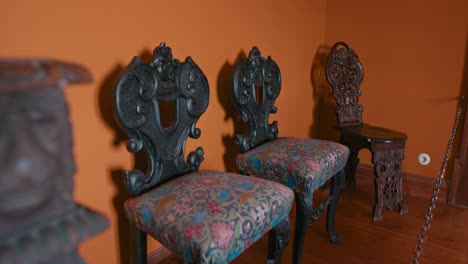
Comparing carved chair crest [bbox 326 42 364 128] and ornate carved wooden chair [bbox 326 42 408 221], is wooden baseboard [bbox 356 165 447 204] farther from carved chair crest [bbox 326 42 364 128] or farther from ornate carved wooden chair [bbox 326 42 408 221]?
carved chair crest [bbox 326 42 364 128]

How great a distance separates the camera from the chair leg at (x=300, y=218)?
157 centimetres

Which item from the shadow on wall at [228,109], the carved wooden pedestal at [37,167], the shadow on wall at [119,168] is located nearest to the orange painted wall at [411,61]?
the shadow on wall at [228,109]

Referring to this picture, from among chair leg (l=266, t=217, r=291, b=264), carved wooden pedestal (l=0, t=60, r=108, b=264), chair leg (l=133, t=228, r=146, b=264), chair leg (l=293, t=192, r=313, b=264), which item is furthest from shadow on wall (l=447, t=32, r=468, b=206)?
carved wooden pedestal (l=0, t=60, r=108, b=264)

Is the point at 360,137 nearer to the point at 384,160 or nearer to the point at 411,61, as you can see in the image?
the point at 384,160

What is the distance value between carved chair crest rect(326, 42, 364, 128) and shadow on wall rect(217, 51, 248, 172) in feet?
2.92

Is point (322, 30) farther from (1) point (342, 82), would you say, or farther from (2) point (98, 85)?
(2) point (98, 85)

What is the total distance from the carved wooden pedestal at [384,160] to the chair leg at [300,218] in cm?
86

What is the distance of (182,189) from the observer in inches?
47.1

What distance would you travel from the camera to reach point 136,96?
4.00ft

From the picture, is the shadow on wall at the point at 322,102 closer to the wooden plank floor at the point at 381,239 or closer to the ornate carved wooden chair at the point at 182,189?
the wooden plank floor at the point at 381,239

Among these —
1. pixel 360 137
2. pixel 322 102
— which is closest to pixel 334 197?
pixel 360 137

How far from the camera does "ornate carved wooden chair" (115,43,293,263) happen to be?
1.01 meters

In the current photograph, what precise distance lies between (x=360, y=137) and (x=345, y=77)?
548 millimetres

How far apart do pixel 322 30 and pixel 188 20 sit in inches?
66.3
